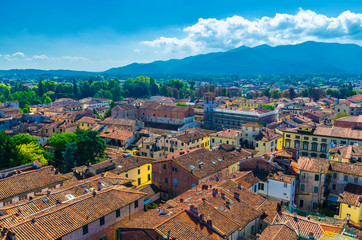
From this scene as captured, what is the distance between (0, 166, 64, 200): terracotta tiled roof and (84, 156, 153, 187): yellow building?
198 inches

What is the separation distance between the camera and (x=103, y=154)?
57.3m

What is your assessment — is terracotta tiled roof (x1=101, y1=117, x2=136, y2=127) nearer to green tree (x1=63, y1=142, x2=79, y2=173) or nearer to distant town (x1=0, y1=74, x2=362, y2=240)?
distant town (x1=0, y1=74, x2=362, y2=240)

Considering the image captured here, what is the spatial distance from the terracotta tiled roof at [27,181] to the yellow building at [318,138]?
1810 inches

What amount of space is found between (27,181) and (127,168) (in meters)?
13.1

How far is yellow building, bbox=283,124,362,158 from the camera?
188 feet

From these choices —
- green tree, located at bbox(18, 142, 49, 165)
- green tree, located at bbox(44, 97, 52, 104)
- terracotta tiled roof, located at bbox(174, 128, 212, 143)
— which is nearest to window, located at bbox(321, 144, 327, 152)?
terracotta tiled roof, located at bbox(174, 128, 212, 143)

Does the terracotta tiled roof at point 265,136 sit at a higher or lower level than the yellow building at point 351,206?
higher

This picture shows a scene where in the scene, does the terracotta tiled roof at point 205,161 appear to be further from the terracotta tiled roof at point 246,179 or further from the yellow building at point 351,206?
the yellow building at point 351,206

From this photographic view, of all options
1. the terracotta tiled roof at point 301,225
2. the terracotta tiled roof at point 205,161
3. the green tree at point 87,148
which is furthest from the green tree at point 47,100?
the terracotta tiled roof at point 301,225

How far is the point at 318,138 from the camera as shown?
193 feet


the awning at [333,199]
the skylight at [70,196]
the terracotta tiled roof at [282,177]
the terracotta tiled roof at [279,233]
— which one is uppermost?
the skylight at [70,196]

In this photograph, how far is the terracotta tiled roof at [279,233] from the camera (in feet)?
74.9

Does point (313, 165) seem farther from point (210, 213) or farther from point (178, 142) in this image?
point (178, 142)

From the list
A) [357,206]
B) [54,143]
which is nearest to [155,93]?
[54,143]
